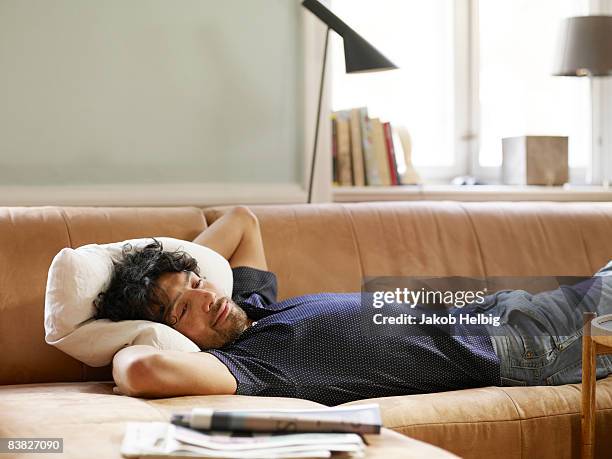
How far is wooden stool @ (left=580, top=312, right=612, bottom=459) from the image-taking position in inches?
73.5


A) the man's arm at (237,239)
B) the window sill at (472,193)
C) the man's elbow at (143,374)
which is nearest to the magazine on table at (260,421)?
the man's elbow at (143,374)

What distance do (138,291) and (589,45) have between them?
6.73 ft

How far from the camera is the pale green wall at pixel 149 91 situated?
279 centimetres

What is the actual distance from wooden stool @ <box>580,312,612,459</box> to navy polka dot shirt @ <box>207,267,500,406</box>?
0.25 m

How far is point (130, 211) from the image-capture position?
2.48 m

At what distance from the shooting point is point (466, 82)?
12.1 ft

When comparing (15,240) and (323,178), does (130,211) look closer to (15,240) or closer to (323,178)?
(15,240)

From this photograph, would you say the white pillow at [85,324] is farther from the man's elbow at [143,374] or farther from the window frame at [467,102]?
the window frame at [467,102]

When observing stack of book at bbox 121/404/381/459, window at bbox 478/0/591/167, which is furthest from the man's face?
window at bbox 478/0/591/167

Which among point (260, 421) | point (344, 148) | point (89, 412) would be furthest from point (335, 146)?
point (260, 421)

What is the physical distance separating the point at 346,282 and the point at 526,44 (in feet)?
5.80

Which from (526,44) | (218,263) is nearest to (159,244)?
(218,263)

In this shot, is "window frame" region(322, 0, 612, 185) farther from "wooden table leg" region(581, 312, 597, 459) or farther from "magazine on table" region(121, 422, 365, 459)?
"magazine on table" region(121, 422, 365, 459)

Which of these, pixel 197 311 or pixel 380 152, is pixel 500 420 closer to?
pixel 197 311
